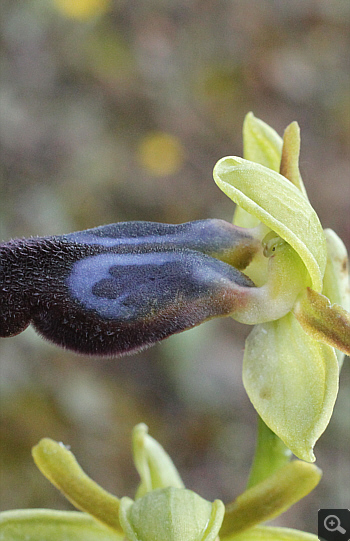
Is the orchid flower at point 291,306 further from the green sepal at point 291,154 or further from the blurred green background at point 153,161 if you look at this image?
the blurred green background at point 153,161

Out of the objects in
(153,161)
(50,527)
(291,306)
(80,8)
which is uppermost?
(80,8)

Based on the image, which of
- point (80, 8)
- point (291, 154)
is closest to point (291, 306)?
point (291, 154)

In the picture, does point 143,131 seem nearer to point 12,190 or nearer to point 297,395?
point 12,190

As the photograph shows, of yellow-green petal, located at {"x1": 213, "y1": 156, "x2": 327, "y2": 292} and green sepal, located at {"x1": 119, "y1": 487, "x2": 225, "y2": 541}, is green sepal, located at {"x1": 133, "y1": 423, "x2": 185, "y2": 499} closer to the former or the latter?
green sepal, located at {"x1": 119, "y1": 487, "x2": 225, "y2": 541}

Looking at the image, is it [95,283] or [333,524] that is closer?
[95,283]

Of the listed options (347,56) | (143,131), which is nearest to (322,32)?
(347,56)

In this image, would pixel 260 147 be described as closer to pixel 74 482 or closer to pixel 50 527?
pixel 74 482
